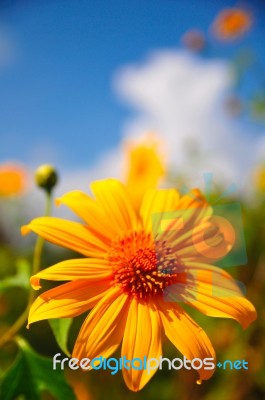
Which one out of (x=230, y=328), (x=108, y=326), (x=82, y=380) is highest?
(x=108, y=326)

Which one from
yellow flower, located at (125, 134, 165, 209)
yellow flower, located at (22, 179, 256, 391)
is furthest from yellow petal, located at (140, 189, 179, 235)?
yellow flower, located at (125, 134, 165, 209)

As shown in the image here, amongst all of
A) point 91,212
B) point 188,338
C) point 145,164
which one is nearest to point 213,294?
point 188,338

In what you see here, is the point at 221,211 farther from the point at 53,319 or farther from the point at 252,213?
the point at 252,213

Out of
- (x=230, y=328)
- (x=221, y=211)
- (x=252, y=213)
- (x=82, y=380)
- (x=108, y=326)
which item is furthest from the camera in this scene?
(x=252, y=213)

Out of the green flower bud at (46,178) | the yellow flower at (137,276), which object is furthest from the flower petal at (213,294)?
the green flower bud at (46,178)

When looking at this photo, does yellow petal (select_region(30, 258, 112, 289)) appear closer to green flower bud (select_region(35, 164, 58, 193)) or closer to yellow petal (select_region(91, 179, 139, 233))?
yellow petal (select_region(91, 179, 139, 233))

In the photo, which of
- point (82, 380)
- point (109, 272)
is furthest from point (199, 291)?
point (82, 380)
